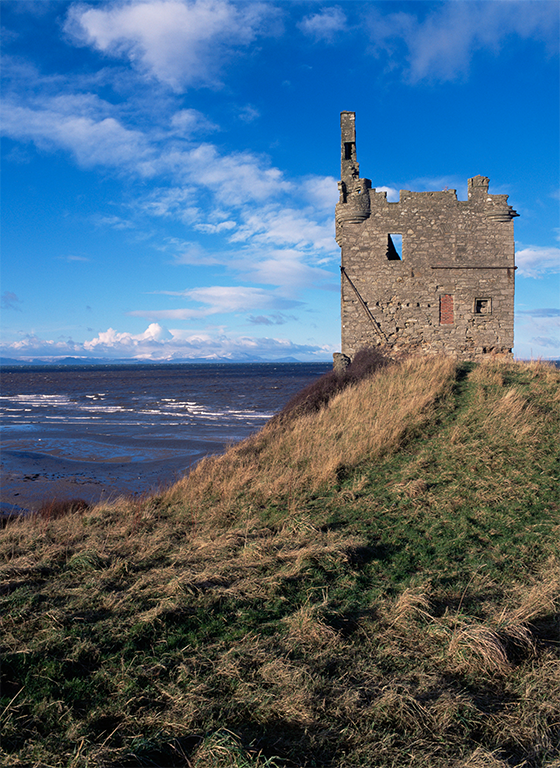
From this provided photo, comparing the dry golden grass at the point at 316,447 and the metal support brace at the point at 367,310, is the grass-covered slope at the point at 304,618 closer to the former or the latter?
the dry golden grass at the point at 316,447

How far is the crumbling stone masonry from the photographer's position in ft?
60.4

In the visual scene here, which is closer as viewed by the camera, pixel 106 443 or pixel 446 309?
pixel 446 309

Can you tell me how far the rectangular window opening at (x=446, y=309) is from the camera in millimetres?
18766

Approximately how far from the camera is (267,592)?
5.48 meters

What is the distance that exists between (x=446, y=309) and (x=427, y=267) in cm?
195

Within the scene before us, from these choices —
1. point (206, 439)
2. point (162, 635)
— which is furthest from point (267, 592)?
point (206, 439)

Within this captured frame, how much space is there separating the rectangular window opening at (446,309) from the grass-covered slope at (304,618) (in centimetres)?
970

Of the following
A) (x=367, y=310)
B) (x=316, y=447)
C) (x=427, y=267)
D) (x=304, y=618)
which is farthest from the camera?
(x=367, y=310)

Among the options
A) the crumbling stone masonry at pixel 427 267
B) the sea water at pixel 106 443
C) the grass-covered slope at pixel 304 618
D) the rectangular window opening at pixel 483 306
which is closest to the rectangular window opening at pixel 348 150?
the crumbling stone masonry at pixel 427 267

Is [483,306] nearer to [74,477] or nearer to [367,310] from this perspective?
[367,310]

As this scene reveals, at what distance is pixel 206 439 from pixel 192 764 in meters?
21.9

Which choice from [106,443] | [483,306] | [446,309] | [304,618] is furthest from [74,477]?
[483,306]

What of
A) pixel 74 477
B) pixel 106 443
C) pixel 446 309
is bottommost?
pixel 74 477

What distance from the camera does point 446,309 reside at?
1883 cm
